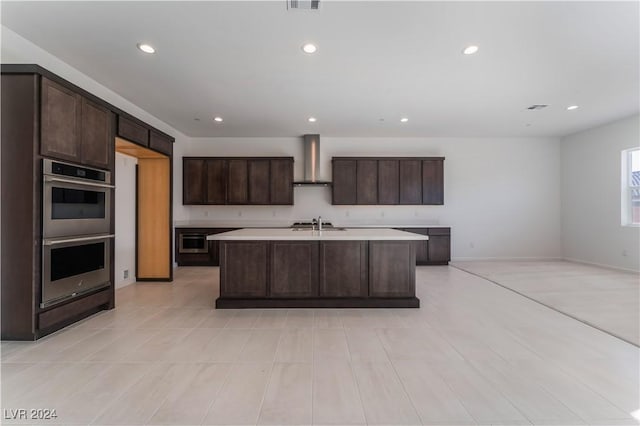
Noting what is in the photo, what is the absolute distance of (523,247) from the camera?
6.78 m

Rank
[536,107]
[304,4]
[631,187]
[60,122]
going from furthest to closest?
[631,187]
[536,107]
[60,122]
[304,4]

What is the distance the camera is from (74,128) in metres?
2.85

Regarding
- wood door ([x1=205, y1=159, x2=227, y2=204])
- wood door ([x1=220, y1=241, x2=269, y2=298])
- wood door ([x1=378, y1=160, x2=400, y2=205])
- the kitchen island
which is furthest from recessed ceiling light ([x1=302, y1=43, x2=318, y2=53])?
wood door ([x1=205, y1=159, x2=227, y2=204])

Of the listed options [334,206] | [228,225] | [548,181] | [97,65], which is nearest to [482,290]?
[334,206]

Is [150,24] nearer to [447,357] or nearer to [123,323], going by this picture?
[123,323]

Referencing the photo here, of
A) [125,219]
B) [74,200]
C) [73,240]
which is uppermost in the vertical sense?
[74,200]

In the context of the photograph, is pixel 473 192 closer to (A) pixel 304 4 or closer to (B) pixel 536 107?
(B) pixel 536 107

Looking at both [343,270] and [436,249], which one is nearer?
[343,270]

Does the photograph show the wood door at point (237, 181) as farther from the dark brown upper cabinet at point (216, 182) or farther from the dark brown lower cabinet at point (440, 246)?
the dark brown lower cabinet at point (440, 246)

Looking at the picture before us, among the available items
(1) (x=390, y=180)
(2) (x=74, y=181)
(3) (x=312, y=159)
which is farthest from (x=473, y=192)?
(2) (x=74, y=181)

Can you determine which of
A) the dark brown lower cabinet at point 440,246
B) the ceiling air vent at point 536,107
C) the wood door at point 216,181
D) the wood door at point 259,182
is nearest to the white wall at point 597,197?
the ceiling air vent at point 536,107

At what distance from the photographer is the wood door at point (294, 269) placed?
3.46m

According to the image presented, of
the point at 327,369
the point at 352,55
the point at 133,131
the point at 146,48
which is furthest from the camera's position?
the point at 133,131

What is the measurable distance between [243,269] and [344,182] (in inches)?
142
